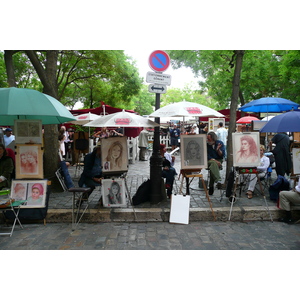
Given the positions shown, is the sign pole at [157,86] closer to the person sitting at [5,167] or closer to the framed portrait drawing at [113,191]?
the framed portrait drawing at [113,191]

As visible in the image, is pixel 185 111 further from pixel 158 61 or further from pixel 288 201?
pixel 288 201

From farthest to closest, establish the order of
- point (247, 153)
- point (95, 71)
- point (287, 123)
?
point (95, 71) → point (247, 153) → point (287, 123)

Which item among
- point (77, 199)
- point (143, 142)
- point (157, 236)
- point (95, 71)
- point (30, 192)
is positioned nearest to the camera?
point (157, 236)

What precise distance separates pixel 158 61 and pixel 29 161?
3.16 m

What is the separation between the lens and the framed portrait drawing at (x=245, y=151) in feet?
19.1

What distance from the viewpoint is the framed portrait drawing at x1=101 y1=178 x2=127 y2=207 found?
559cm

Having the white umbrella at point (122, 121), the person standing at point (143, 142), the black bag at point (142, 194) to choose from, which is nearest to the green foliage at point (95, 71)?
the person standing at point (143, 142)

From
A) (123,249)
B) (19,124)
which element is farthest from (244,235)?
(19,124)

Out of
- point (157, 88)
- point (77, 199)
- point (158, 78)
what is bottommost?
point (77, 199)

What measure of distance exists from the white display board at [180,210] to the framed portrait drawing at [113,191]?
3.31 ft

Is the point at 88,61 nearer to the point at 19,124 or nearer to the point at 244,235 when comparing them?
the point at 19,124

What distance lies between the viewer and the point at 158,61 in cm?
564

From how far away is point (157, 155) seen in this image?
6.00 meters

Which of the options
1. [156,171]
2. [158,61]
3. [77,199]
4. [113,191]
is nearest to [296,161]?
[156,171]
